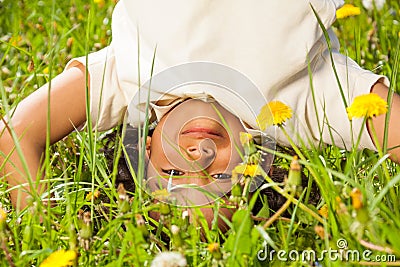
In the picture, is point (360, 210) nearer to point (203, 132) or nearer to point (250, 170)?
point (250, 170)

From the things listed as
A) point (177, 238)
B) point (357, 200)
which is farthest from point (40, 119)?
point (357, 200)

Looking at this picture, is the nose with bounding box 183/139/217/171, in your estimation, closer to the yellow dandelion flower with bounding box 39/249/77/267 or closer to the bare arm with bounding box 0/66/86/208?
the bare arm with bounding box 0/66/86/208

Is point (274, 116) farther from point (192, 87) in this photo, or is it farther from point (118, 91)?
point (118, 91)

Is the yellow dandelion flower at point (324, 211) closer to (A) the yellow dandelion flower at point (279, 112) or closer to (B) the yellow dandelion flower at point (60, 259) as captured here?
(A) the yellow dandelion flower at point (279, 112)

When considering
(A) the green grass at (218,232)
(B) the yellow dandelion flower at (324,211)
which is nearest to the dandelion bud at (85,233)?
(A) the green grass at (218,232)

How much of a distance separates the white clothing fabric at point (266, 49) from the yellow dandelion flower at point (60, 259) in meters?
0.42

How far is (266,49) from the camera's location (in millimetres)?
1471

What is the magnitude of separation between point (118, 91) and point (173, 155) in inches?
8.0

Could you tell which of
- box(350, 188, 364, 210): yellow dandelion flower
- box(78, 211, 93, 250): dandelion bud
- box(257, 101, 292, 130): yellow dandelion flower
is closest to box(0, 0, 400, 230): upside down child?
box(257, 101, 292, 130): yellow dandelion flower

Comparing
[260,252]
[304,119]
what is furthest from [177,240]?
[304,119]

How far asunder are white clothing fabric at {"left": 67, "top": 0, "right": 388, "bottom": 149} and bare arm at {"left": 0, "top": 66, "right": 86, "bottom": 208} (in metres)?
0.11

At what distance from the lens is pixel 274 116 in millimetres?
1309

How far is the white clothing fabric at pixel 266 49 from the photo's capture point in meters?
1.47

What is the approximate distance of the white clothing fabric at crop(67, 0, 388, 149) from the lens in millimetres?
1470
